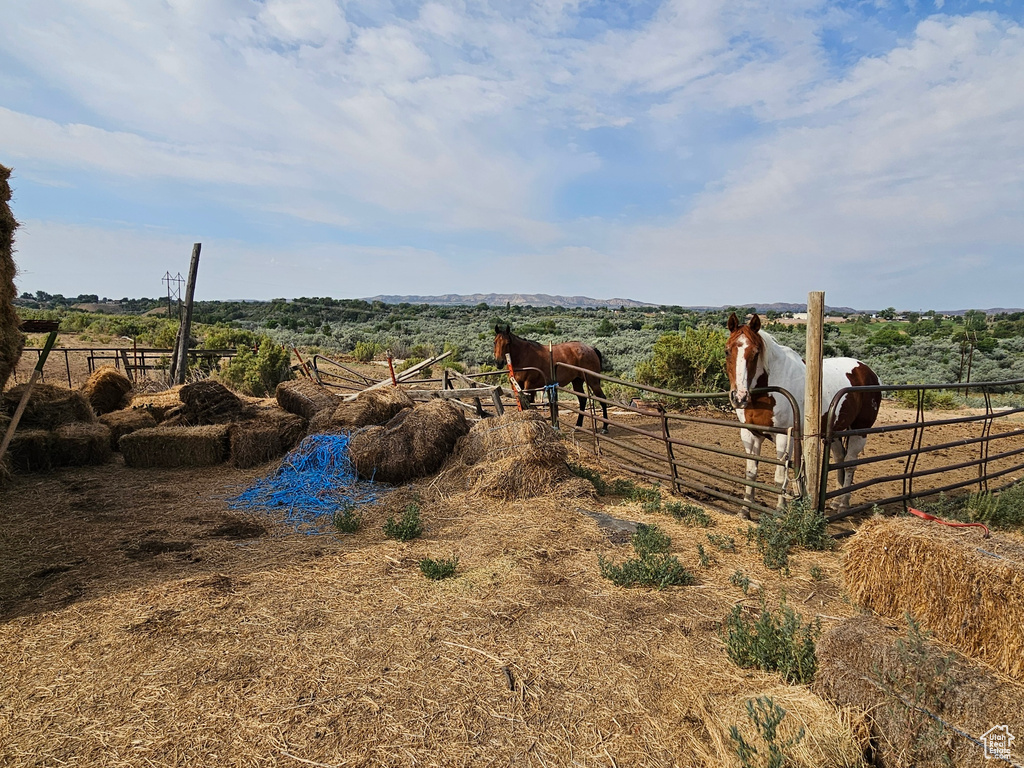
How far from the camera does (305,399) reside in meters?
9.18

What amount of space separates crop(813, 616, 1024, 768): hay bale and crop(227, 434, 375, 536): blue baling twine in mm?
4533

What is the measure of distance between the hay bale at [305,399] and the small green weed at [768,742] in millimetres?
7495

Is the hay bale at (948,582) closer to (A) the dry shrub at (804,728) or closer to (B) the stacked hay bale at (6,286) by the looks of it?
(A) the dry shrub at (804,728)

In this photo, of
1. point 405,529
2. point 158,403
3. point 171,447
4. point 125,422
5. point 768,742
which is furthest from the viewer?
point 158,403

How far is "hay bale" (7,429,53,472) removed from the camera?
275 inches

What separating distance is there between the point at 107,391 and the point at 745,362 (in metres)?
11.6

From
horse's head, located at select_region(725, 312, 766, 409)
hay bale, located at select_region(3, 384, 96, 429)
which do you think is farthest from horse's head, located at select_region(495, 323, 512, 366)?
hay bale, located at select_region(3, 384, 96, 429)

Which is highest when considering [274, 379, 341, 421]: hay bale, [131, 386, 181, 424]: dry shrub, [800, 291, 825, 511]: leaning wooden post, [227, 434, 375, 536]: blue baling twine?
[800, 291, 825, 511]: leaning wooden post

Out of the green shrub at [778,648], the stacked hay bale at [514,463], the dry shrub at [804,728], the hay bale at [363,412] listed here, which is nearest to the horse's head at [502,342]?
the hay bale at [363,412]

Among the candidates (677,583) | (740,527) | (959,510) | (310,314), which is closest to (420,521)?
(677,583)

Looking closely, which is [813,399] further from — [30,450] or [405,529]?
[30,450]

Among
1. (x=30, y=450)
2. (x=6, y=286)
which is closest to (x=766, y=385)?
(x=6, y=286)

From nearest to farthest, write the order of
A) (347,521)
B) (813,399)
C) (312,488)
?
(813,399)
(347,521)
(312,488)

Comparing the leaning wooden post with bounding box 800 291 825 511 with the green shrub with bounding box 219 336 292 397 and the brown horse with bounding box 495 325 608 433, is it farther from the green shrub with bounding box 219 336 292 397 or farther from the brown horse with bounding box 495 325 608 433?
the green shrub with bounding box 219 336 292 397
